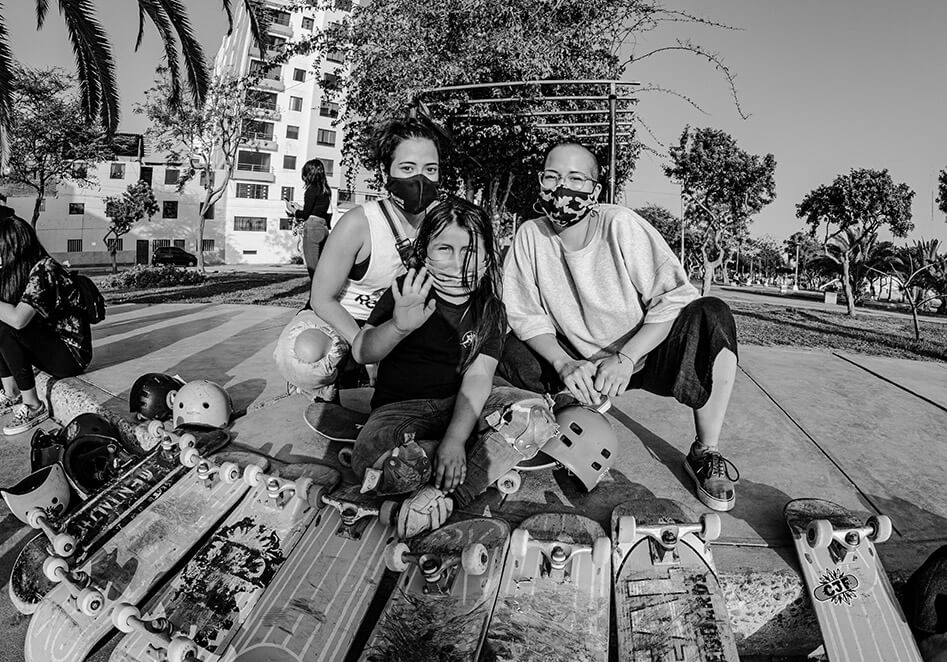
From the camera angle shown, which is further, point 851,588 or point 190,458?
point 190,458

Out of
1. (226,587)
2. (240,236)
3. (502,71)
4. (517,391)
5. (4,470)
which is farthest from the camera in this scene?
(240,236)

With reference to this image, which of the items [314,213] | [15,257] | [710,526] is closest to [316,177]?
[314,213]

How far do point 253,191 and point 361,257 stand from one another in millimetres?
46971

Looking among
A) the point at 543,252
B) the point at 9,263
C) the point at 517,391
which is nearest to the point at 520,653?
the point at 517,391

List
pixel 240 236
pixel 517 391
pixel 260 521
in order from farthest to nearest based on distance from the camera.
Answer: pixel 240 236
pixel 517 391
pixel 260 521

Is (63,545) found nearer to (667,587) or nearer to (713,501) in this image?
(667,587)

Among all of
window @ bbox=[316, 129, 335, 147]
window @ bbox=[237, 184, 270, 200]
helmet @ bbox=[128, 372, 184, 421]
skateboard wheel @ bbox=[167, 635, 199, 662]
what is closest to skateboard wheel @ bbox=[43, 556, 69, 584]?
skateboard wheel @ bbox=[167, 635, 199, 662]

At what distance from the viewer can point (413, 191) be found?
2.94 metres

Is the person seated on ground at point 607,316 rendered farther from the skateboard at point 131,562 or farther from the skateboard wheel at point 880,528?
the skateboard at point 131,562

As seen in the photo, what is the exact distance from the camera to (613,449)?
242cm

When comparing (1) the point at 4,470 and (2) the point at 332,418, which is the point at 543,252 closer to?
(2) the point at 332,418

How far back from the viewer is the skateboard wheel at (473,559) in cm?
188

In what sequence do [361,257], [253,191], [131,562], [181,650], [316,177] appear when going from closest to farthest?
[181,650], [131,562], [361,257], [316,177], [253,191]

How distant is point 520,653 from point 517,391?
115 centimetres
